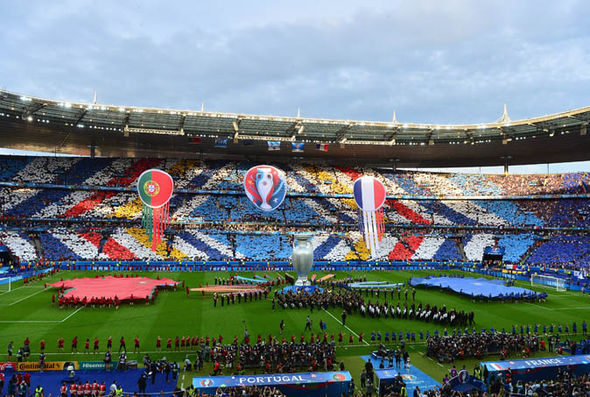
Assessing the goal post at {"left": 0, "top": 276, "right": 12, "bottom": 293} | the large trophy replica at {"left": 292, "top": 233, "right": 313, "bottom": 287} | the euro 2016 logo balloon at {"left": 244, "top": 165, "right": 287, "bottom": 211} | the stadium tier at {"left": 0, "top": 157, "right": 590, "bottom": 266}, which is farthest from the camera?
the stadium tier at {"left": 0, "top": 157, "right": 590, "bottom": 266}

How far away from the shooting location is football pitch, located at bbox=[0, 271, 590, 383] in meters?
21.6

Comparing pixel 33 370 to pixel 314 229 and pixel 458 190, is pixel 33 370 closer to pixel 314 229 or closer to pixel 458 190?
pixel 314 229

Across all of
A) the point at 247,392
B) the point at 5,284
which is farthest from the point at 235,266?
the point at 247,392

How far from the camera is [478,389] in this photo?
1520 cm

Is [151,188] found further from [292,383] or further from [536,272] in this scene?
[536,272]

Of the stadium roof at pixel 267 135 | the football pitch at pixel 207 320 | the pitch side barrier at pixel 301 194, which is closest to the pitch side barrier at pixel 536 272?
the football pitch at pixel 207 320

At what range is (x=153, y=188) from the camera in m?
39.2

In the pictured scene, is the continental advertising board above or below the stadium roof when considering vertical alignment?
below

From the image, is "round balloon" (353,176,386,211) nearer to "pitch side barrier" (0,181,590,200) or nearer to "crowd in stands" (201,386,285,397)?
"pitch side barrier" (0,181,590,200)

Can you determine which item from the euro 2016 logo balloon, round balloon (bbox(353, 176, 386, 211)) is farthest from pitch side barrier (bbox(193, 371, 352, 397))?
the euro 2016 logo balloon

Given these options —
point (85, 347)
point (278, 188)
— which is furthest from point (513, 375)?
point (278, 188)

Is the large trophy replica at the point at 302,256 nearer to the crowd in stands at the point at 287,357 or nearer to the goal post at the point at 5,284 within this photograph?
the crowd in stands at the point at 287,357

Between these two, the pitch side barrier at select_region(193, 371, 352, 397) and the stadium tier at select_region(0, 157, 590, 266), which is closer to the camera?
the pitch side barrier at select_region(193, 371, 352, 397)

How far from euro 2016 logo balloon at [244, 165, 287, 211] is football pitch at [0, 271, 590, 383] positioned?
1156cm
